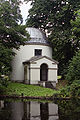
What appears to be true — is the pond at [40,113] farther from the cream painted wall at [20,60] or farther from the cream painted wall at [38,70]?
the cream painted wall at [20,60]

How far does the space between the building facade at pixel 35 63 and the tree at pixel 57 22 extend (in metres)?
1.77

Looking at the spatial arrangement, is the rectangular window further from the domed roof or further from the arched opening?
the arched opening

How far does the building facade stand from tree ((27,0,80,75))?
177 cm

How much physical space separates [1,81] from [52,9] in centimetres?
1731

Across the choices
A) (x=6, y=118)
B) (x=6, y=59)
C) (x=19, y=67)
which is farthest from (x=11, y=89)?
(x=6, y=118)

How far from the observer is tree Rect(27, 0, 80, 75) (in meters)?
29.4

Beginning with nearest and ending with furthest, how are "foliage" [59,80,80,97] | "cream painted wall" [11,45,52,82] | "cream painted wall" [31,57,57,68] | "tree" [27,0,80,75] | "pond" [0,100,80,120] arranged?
1. "pond" [0,100,80,120]
2. "foliage" [59,80,80,97]
3. "cream painted wall" [31,57,57,68]
4. "tree" [27,0,80,75]
5. "cream painted wall" [11,45,52,82]

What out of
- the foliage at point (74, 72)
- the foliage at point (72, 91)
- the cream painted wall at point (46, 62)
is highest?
the cream painted wall at point (46, 62)

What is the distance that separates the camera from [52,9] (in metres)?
32.4

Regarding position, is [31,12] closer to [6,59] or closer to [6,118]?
[6,59]

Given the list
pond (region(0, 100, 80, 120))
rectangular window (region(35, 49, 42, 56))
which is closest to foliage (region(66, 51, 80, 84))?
pond (region(0, 100, 80, 120))

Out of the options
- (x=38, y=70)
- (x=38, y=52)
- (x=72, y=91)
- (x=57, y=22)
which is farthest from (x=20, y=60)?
(x=72, y=91)

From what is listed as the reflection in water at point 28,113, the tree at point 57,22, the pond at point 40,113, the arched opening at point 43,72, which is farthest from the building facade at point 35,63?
the reflection in water at point 28,113

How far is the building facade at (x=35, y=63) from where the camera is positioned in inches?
1128
